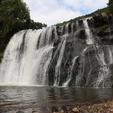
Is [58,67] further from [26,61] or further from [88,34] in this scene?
[26,61]

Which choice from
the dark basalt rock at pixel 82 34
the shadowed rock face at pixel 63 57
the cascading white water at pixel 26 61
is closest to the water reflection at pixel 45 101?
the shadowed rock face at pixel 63 57

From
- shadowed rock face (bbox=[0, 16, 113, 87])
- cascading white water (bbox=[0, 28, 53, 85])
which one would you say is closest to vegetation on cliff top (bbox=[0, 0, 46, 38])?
cascading white water (bbox=[0, 28, 53, 85])

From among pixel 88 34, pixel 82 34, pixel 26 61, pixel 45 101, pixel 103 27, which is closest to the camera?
pixel 45 101

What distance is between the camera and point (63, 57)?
25.5m

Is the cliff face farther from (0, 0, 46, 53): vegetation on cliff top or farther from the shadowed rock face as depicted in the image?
(0, 0, 46, 53): vegetation on cliff top

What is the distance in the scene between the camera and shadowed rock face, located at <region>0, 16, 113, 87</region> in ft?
70.8

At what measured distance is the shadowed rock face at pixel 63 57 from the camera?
2158 centimetres

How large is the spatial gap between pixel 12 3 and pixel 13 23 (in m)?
5.66

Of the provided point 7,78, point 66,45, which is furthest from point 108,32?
point 7,78

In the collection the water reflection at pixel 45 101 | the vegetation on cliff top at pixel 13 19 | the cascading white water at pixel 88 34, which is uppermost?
the vegetation on cliff top at pixel 13 19

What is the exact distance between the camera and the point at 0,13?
4578 centimetres

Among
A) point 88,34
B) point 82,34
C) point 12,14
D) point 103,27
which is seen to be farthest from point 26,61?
point 12,14

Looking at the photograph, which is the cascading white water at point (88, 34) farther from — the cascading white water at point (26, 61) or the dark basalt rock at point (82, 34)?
the cascading white water at point (26, 61)

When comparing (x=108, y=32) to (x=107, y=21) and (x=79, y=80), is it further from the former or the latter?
(x=79, y=80)
